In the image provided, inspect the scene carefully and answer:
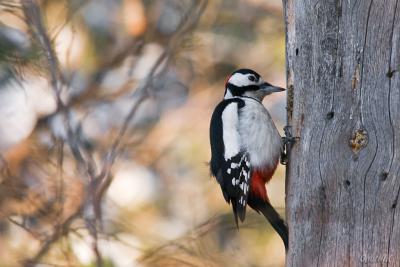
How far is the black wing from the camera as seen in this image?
3677mm

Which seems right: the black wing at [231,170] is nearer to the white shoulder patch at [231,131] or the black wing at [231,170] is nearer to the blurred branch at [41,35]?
the white shoulder patch at [231,131]

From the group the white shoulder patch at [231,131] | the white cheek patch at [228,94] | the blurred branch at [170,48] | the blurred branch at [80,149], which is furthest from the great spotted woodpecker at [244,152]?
the blurred branch at [170,48]

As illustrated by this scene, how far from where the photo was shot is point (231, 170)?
378 centimetres

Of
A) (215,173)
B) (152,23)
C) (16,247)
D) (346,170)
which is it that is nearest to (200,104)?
(152,23)

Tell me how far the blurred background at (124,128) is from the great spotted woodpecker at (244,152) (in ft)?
2.09

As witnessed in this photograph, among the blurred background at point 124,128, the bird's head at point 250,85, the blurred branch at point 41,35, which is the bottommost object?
the blurred background at point 124,128

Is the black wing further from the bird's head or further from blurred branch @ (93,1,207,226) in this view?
blurred branch @ (93,1,207,226)

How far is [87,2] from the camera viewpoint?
624cm

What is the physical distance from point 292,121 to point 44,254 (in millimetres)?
2055

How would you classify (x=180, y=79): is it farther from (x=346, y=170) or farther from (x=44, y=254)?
(x=346, y=170)

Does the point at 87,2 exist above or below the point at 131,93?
above

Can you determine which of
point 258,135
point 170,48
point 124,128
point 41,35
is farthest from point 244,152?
point 170,48

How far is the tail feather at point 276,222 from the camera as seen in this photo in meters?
3.44

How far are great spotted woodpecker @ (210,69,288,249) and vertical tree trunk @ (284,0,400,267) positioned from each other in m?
0.52
